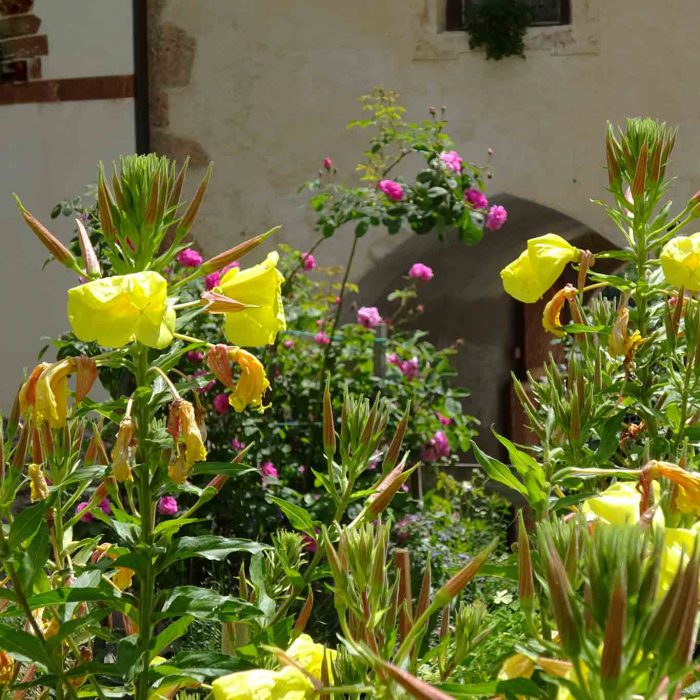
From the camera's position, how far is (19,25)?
647 cm

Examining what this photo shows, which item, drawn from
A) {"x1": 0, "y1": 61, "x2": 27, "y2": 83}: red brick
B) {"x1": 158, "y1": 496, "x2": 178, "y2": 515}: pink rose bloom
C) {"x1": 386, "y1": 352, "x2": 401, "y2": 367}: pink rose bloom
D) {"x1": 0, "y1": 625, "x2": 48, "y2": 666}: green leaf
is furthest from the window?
{"x1": 0, "y1": 625, "x2": 48, "y2": 666}: green leaf

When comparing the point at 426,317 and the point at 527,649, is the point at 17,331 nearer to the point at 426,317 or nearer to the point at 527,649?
the point at 426,317

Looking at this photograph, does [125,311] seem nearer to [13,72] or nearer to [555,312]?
[555,312]

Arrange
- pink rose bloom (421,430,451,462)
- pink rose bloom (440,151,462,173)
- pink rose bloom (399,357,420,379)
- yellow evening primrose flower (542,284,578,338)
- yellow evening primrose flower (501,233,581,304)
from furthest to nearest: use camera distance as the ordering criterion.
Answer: pink rose bloom (440,151,462,173)
pink rose bloom (399,357,420,379)
pink rose bloom (421,430,451,462)
yellow evening primrose flower (542,284,578,338)
yellow evening primrose flower (501,233,581,304)

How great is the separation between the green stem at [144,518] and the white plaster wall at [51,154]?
5.26 meters

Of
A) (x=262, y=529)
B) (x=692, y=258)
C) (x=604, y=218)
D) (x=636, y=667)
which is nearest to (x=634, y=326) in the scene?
(x=692, y=258)

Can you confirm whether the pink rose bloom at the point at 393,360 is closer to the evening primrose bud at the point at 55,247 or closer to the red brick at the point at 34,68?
the red brick at the point at 34,68

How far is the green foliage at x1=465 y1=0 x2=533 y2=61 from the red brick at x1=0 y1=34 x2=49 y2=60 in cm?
220

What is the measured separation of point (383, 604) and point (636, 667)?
0.74 feet

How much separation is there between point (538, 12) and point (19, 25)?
2.67 meters

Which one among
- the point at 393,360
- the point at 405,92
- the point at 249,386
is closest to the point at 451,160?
the point at 393,360

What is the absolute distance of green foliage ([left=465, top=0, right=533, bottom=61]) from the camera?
6.00 m

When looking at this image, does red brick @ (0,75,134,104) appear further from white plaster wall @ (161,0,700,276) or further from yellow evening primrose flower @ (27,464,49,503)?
yellow evening primrose flower @ (27,464,49,503)

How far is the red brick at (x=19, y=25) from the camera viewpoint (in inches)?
254
